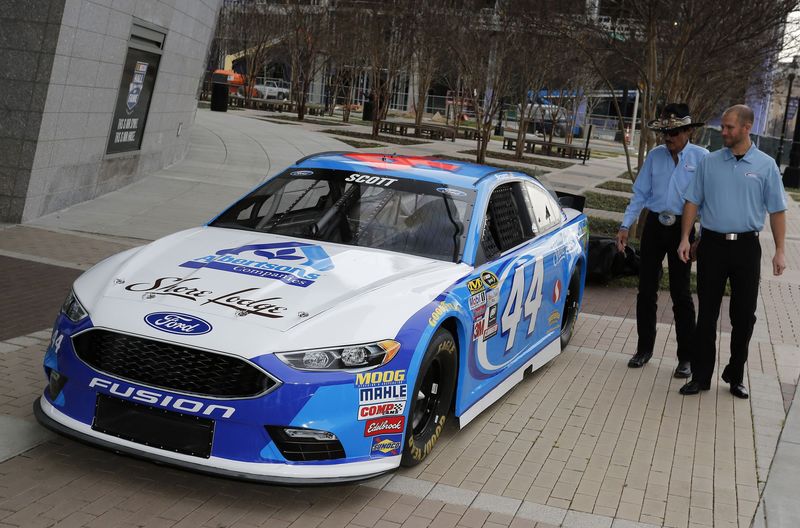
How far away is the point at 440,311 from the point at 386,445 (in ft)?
2.55

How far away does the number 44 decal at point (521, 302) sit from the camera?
6270 millimetres

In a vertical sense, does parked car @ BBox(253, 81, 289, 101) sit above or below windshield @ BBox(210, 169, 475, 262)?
above

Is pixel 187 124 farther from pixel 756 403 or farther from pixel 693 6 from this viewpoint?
pixel 756 403

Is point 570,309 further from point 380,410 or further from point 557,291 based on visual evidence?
point 380,410

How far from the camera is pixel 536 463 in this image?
5.68 m

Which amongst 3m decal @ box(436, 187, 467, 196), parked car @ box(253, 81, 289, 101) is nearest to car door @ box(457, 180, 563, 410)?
3m decal @ box(436, 187, 467, 196)

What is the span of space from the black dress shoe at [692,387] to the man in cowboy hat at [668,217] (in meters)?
0.38

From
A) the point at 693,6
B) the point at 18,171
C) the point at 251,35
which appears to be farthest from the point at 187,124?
the point at 251,35

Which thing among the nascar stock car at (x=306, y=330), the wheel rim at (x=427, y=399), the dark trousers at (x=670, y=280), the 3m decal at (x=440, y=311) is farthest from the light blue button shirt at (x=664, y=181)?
the wheel rim at (x=427, y=399)

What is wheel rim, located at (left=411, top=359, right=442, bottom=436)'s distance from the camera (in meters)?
5.25

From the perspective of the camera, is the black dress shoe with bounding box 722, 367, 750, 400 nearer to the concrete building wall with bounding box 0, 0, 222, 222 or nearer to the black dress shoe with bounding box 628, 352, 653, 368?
the black dress shoe with bounding box 628, 352, 653, 368

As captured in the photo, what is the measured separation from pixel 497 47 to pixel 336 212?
24272 millimetres

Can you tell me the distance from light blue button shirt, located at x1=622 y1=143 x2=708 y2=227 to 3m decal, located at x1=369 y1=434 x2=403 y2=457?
11.4 ft

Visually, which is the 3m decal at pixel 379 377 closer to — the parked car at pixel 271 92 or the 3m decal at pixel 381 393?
the 3m decal at pixel 381 393
